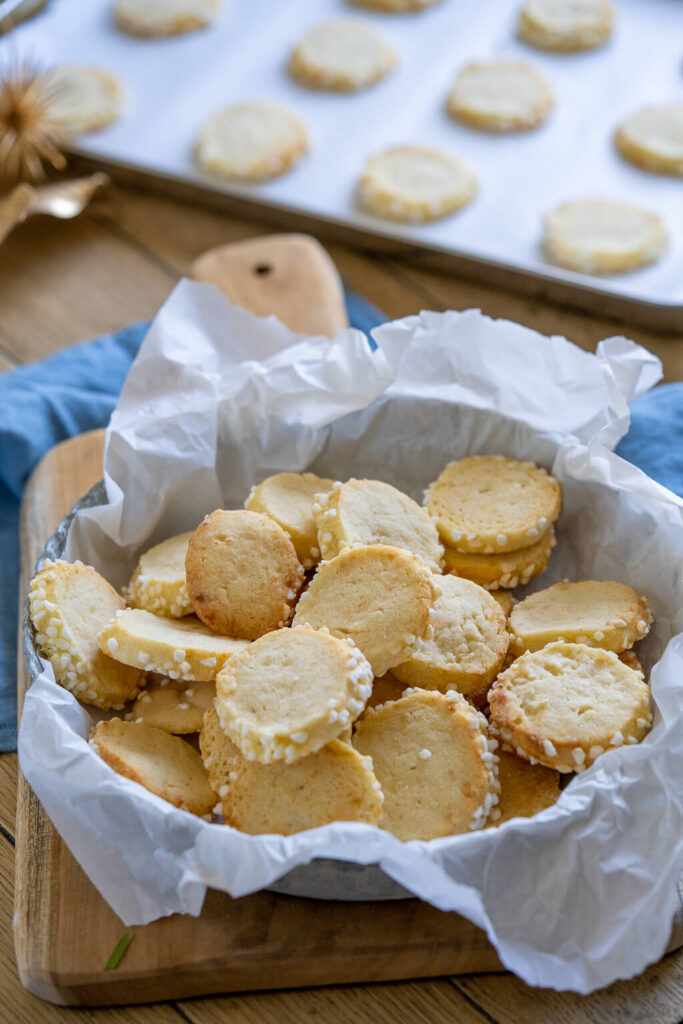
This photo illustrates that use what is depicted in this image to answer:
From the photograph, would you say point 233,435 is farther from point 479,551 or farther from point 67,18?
point 67,18

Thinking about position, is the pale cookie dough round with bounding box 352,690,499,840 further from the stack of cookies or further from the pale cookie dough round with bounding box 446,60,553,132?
the pale cookie dough round with bounding box 446,60,553,132

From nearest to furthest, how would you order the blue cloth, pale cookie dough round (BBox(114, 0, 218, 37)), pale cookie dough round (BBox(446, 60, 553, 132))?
the blue cloth, pale cookie dough round (BBox(446, 60, 553, 132)), pale cookie dough round (BBox(114, 0, 218, 37))

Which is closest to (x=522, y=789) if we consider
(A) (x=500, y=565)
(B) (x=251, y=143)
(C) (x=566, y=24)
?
(A) (x=500, y=565)

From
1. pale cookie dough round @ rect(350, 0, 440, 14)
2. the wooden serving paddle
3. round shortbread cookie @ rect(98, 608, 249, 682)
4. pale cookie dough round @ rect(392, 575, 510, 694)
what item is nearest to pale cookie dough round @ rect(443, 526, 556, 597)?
pale cookie dough round @ rect(392, 575, 510, 694)

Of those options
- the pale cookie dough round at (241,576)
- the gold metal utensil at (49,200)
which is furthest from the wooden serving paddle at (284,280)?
the pale cookie dough round at (241,576)

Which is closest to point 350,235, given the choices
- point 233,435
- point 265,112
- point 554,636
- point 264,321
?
point 265,112

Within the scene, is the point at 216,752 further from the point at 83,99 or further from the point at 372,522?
the point at 83,99
